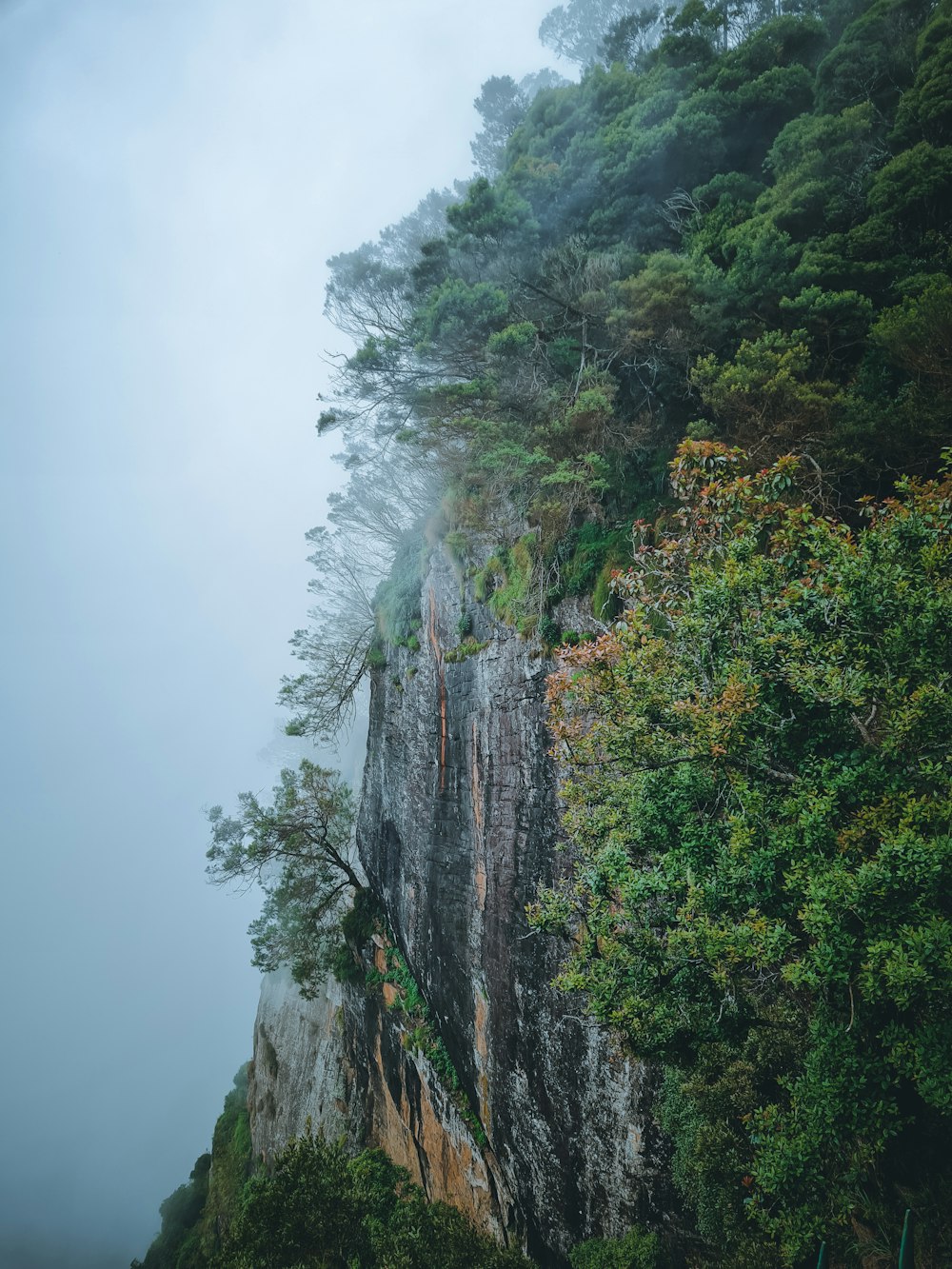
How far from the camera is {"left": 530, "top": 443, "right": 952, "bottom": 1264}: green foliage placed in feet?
17.2

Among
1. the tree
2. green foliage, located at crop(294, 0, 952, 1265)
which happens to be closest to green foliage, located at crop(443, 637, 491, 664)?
green foliage, located at crop(294, 0, 952, 1265)

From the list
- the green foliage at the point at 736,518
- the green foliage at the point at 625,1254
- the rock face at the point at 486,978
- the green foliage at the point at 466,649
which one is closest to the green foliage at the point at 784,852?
the green foliage at the point at 736,518

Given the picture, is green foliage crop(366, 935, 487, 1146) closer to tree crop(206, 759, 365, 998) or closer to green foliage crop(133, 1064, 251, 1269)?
tree crop(206, 759, 365, 998)

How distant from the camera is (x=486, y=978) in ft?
41.0

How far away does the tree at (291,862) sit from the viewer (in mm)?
18984

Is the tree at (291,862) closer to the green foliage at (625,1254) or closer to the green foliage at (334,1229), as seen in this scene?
the green foliage at (334,1229)

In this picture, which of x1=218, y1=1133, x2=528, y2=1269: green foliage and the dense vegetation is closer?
the dense vegetation

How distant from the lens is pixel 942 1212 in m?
6.11

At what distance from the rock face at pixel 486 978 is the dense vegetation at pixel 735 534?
2.85 feet

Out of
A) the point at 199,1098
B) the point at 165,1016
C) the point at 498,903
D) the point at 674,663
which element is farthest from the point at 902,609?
the point at 165,1016

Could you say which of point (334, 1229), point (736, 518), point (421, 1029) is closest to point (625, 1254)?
point (334, 1229)

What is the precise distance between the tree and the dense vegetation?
561 centimetres

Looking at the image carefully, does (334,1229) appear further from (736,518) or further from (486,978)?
(736,518)

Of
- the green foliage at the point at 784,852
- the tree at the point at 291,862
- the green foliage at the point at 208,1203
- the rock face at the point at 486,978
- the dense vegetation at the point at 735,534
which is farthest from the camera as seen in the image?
the green foliage at the point at 208,1203
